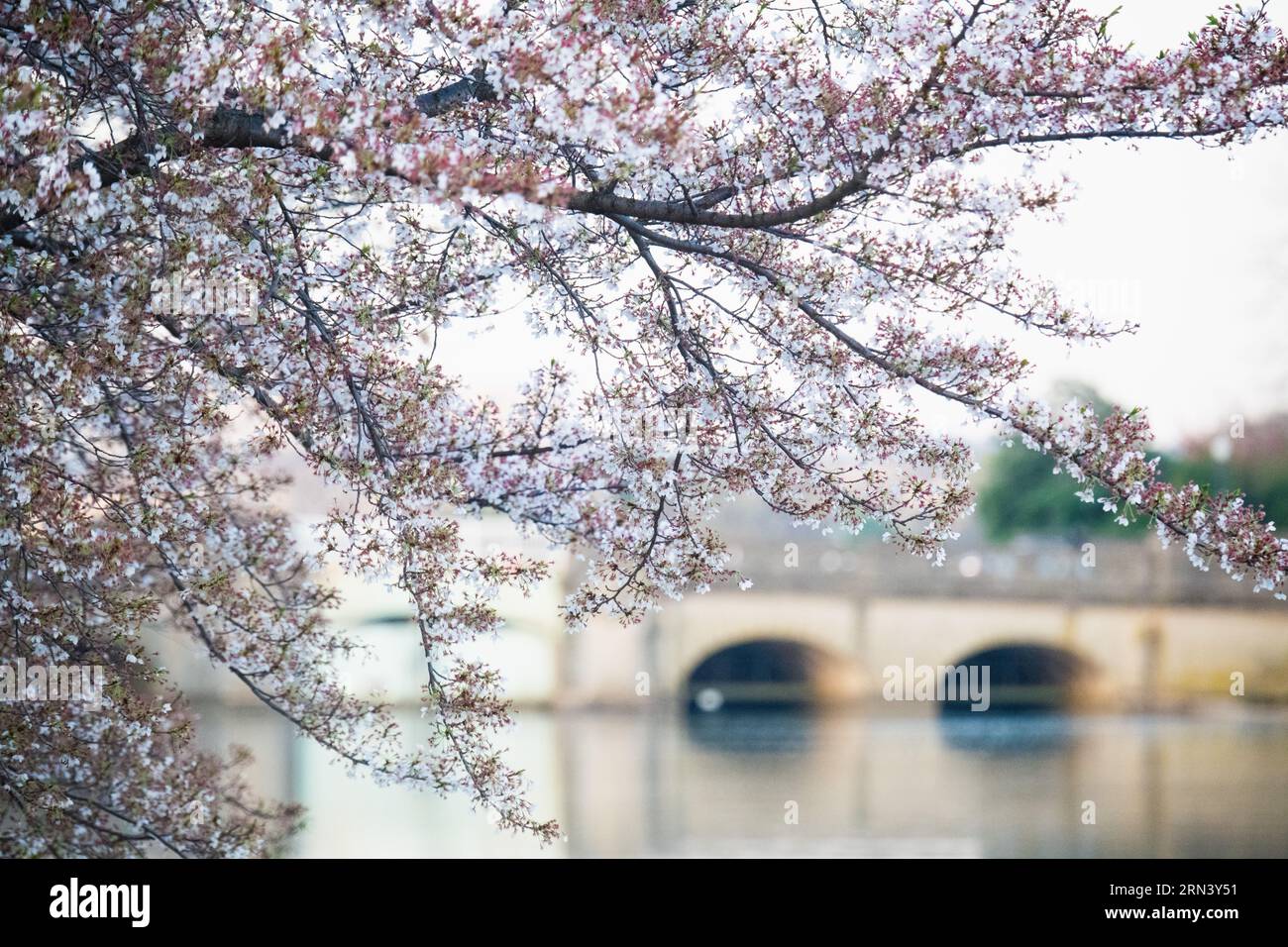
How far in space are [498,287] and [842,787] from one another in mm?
27216

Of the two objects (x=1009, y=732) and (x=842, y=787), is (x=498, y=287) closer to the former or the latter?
(x=842, y=787)

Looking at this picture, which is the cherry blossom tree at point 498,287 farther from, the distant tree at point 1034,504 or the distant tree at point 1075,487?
the distant tree at point 1034,504

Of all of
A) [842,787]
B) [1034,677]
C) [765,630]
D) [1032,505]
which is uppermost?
[1032,505]

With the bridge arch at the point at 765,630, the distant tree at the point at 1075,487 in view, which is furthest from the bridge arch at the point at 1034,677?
the distant tree at the point at 1075,487

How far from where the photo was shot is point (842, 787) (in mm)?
31125

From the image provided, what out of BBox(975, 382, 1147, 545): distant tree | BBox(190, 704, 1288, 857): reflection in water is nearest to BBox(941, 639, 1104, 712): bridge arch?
BBox(190, 704, 1288, 857): reflection in water

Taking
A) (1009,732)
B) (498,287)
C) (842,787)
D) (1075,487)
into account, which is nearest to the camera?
(498,287)

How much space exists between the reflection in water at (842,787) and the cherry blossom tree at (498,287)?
1778 centimetres

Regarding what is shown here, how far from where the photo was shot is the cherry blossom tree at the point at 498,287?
4.34 m

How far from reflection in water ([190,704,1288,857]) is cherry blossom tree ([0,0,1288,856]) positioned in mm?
17780

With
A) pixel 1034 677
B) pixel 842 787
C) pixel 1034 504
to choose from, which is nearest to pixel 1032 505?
pixel 1034 504

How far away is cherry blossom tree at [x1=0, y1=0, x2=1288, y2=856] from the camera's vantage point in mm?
4344

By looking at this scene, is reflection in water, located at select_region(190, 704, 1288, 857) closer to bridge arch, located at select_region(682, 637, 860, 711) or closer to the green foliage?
bridge arch, located at select_region(682, 637, 860, 711)
